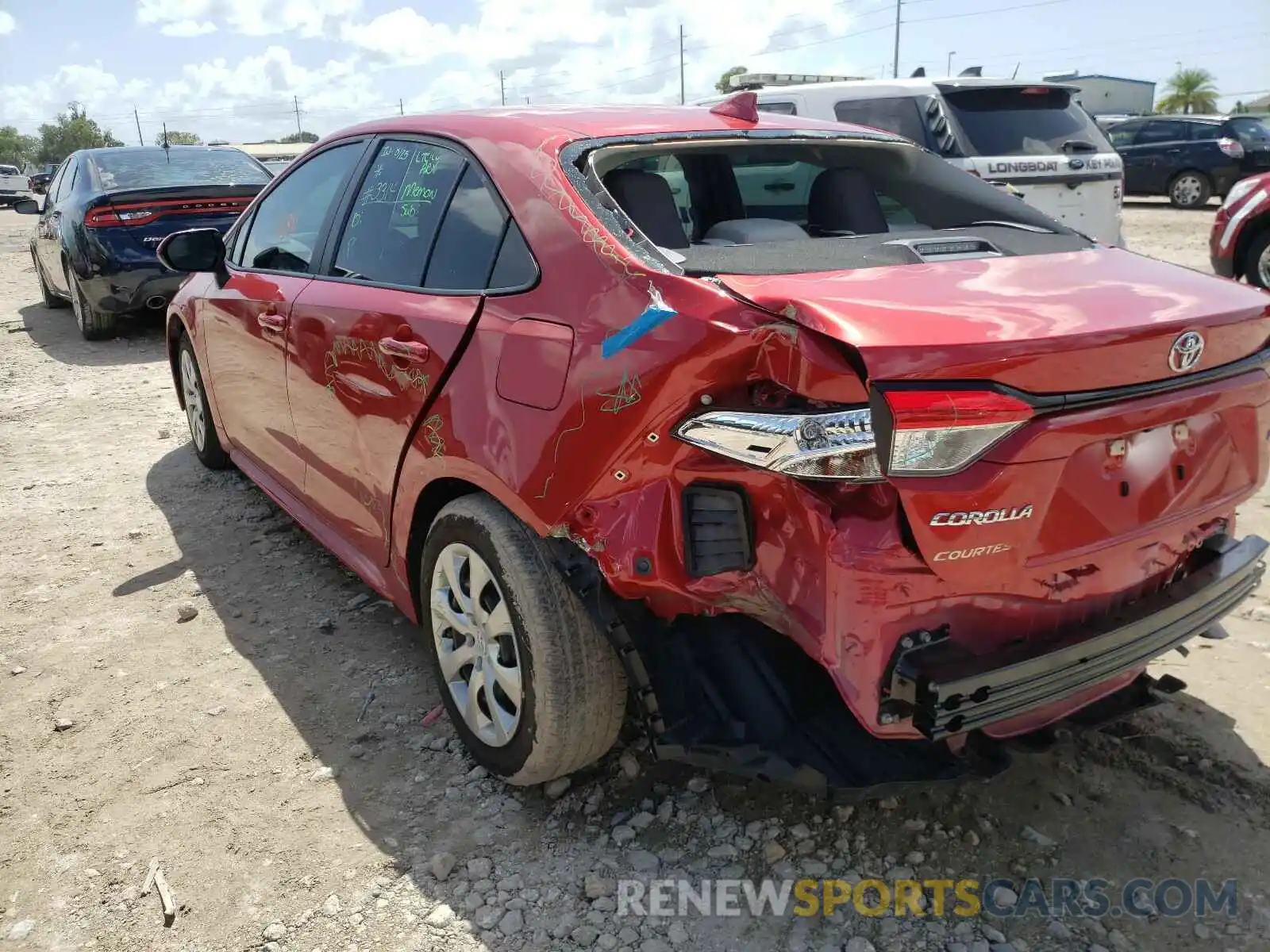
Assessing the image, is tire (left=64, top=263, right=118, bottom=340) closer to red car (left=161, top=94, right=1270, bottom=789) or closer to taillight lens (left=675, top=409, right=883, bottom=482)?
red car (left=161, top=94, right=1270, bottom=789)

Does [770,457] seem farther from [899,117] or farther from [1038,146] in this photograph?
[1038,146]

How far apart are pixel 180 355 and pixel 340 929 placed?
12.2 feet

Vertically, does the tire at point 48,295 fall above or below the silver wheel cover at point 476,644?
below

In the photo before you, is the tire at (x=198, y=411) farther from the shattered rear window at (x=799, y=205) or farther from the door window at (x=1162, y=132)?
the door window at (x=1162, y=132)

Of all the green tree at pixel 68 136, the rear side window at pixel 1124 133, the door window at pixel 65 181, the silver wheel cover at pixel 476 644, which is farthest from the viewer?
the green tree at pixel 68 136

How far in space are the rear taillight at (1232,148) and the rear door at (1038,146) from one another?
1049 cm

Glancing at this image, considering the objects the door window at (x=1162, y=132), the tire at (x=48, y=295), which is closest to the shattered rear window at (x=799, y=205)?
the tire at (x=48, y=295)

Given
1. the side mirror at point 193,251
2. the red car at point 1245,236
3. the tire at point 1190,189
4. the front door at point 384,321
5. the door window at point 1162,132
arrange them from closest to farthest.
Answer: the front door at point 384,321
the side mirror at point 193,251
the red car at point 1245,236
the tire at point 1190,189
the door window at point 1162,132

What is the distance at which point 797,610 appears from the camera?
6.28 feet

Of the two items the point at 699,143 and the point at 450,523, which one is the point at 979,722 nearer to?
the point at 450,523

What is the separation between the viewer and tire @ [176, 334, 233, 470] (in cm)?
490

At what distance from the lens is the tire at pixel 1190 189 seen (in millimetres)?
16578

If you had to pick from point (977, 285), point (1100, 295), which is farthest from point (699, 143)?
point (1100, 295)

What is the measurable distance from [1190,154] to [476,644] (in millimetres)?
17940
